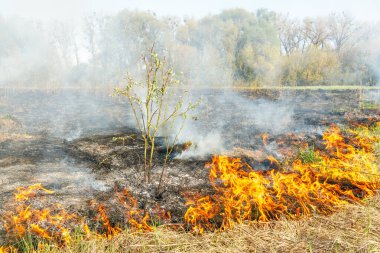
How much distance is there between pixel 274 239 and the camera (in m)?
3.34

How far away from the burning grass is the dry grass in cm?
1

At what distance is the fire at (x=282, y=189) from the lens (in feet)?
14.2

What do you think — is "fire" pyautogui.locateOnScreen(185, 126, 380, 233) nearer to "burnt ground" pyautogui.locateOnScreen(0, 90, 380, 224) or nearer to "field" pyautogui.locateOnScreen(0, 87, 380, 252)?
"field" pyautogui.locateOnScreen(0, 87, 380, 252)

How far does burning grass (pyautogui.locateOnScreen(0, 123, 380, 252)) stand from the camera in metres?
3.31

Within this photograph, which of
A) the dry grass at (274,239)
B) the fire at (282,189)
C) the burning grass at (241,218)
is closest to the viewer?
the dry grass at (274,239)

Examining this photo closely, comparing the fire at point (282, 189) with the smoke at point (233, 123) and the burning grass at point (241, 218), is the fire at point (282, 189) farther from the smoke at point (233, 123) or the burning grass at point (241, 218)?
the smoke at point (233, 123)

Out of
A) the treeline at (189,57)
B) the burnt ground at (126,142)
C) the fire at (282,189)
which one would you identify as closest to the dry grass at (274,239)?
the fire at (282,189)

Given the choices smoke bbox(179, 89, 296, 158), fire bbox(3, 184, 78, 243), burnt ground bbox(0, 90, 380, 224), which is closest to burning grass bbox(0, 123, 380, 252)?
fire bbox(3, 184, 78, 243)

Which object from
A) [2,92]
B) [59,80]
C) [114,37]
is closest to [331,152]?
[2,92]

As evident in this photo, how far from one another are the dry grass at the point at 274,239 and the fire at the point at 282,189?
1.11 feet

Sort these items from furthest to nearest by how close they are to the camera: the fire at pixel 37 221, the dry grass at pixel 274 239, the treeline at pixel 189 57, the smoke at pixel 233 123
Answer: the treeline at pixel 189 57 < the smoke at pixel 233 123 < the fire at pixel 37 221 < the dry grass at pixel 274 239

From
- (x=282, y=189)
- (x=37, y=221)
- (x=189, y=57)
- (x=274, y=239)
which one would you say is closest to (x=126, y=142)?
(x=37, y=221)

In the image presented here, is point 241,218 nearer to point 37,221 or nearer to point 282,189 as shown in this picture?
point 282,189

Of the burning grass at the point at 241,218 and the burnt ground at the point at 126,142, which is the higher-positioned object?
the burnt ground at the point at 126,142
